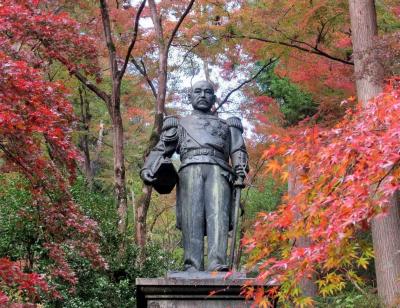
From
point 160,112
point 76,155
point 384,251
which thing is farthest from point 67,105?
point 384,251

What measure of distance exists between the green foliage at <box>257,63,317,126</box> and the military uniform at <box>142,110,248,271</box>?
10.5 meters

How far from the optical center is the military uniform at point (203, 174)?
18.9ft

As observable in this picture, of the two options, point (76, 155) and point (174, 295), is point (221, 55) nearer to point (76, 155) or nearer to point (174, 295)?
point (76, 155)

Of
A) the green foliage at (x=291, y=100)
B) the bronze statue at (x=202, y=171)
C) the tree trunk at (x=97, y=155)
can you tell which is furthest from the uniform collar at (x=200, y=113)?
the tree trunk at (x=97, y=155)

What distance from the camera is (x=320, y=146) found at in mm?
5273

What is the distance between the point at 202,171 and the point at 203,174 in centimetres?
3

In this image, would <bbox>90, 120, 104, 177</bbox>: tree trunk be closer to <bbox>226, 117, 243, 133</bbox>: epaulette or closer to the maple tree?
the maple tree

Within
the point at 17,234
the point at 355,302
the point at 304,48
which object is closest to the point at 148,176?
the point at 17,234

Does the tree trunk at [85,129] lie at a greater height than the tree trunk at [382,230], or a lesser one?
greater

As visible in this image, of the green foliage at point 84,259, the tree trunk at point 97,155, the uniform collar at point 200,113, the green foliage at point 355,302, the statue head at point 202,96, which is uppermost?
the tree trunk at point 97,155

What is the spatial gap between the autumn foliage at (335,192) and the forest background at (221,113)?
0.05 feet

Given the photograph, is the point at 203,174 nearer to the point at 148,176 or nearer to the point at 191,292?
the point at 148,176

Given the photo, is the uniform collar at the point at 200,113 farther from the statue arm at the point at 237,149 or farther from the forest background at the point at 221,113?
the forest background at the point at 221,113

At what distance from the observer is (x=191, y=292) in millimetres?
5309
